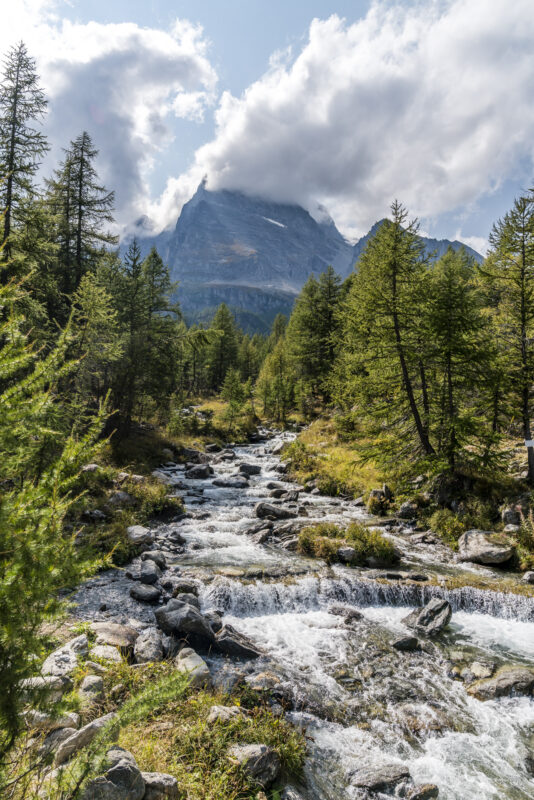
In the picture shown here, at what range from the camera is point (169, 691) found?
241 centimetres

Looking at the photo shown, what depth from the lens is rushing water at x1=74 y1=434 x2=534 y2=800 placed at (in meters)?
5.53

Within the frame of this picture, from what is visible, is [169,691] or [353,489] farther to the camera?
[353,489]

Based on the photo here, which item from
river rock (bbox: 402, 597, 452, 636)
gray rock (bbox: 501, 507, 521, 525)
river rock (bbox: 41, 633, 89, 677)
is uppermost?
gray rock (bbox: 501, 507, 521, 525)

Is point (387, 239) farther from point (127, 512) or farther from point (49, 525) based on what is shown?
point (49, 525)

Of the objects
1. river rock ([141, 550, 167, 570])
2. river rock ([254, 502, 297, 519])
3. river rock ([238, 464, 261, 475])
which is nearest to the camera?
river rock ([141, 550, 167, 570])

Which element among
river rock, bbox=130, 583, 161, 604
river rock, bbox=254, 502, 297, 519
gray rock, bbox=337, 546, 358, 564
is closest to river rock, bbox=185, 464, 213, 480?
river rock, bbox=254, 502, 297, 519

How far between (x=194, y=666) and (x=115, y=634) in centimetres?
193

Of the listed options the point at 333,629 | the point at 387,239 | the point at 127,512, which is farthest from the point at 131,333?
the point at 333,629

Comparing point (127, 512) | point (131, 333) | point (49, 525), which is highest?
point (131, 333)

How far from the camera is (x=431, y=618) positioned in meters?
9.13

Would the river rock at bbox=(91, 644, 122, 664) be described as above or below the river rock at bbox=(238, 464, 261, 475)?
below

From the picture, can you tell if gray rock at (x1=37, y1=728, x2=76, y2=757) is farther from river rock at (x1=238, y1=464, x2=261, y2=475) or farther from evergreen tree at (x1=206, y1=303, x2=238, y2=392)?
evergreen tree at (x1=206, y1=303, x2=238, y2=392)

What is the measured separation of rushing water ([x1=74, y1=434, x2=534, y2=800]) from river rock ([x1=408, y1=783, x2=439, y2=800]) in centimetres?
13

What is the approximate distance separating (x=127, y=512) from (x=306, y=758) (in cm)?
1017
